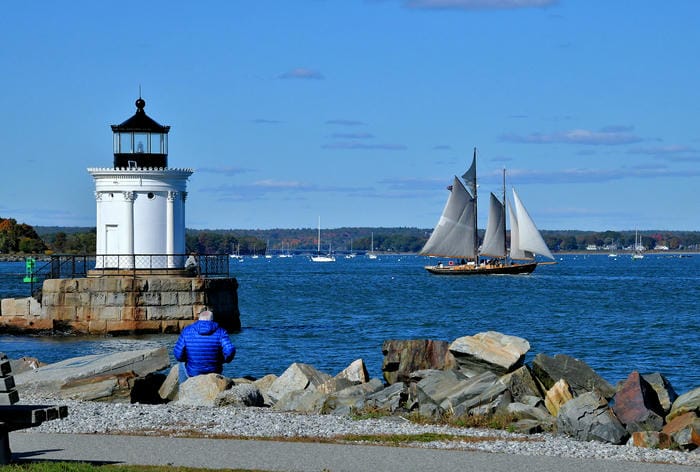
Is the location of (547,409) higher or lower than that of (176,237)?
lower

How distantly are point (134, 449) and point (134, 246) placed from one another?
21933 mm

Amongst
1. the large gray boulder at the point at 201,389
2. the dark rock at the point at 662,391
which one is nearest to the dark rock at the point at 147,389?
the large gray boulder at the point at 201,389

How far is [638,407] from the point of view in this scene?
13.5 metres

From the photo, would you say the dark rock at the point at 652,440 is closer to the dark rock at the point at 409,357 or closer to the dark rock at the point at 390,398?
the dark rock at the point at 390,398

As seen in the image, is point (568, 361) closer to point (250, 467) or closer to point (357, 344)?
point (250, 467)

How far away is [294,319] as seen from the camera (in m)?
44.2

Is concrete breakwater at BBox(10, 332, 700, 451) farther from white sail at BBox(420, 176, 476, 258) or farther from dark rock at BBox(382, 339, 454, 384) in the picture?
white sail at BBox(420, 176, 476, 258)

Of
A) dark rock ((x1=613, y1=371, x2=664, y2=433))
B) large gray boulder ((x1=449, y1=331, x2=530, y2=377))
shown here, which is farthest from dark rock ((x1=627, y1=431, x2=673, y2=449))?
large gray boulder ((x1=449, y1=331, x2=530, y2=377))

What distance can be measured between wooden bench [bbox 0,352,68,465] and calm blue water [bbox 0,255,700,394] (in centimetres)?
1436

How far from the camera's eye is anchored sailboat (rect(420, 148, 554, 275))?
98.2 metres

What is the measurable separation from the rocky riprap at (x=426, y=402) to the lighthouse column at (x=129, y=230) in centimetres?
1504

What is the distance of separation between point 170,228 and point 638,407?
21166mm

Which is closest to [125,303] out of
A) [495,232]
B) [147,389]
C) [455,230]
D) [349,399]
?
[147,389]

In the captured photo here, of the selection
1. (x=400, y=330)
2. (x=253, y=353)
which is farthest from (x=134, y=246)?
(x=400, y=330)
